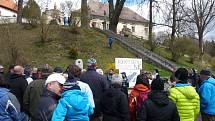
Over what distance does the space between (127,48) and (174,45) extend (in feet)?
15.9

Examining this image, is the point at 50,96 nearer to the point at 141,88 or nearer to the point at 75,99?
the point at 75,99

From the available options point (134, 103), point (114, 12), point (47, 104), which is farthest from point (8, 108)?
point (114, 12)

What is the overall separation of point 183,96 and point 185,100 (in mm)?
90

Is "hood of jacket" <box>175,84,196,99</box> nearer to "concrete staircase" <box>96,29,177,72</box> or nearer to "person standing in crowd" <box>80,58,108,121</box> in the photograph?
"person standing in crowd" <box>80,58,108,121</box>

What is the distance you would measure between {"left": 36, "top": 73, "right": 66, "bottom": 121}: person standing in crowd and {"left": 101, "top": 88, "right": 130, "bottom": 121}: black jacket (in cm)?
184

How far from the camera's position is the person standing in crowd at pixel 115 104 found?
8.76 metres

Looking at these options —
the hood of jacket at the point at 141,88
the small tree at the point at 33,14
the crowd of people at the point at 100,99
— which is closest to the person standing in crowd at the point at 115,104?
the crowd of people at the point at 100,99

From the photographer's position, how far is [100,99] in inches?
368

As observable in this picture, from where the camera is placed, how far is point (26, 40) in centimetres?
3816

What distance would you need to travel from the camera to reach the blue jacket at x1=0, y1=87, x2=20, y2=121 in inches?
261

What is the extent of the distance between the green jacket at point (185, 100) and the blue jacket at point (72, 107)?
7.58 ft

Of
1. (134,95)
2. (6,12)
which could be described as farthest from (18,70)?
(6,12)

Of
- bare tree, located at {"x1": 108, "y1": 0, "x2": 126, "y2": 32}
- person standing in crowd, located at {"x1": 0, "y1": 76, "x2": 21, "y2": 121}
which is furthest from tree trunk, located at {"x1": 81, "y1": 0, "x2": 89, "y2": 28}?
person standing in crowd, located at {"x1": 0, "y1": 76, "x2": 21, "y2": 121}

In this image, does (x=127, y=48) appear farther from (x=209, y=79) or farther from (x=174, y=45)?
(x=209, y=79)
